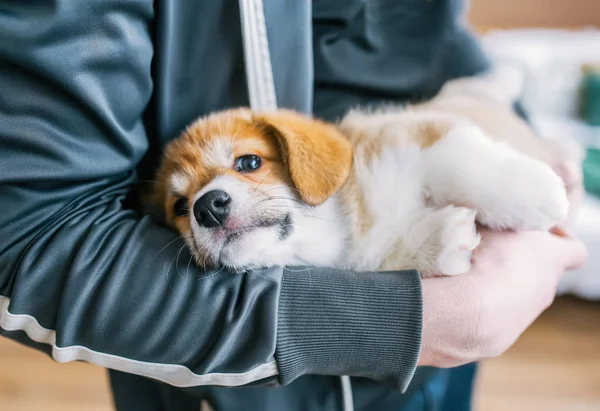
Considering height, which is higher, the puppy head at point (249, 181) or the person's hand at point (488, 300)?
the puppy head at point (249, 181)

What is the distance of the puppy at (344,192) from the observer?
940mm

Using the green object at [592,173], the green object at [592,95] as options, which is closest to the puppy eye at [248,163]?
the green object at [592,173]

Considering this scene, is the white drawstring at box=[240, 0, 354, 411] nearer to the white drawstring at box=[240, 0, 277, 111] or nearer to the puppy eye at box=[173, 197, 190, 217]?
the white drawstring at box=[240, 0, 277, 111]

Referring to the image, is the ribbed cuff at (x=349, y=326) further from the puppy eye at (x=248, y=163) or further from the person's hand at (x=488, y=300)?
the puppy eye at (x=248, y=163)

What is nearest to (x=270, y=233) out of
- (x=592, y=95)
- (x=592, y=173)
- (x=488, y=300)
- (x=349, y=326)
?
(x=349, y=326)

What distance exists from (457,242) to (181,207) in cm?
50

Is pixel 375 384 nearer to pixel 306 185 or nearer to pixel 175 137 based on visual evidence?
pixel 306 185

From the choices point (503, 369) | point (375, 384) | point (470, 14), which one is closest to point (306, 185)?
point (375, 384)

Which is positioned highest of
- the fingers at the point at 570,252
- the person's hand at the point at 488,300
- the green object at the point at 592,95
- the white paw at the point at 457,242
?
the white paw at the point at 457,242

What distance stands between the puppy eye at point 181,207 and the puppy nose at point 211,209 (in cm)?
11

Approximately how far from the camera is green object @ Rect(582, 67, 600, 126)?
3006mm

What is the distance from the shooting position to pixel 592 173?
8.36 feet

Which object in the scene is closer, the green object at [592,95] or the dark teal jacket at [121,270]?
the dark teal jacket at [121,270]

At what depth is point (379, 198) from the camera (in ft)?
3.44
